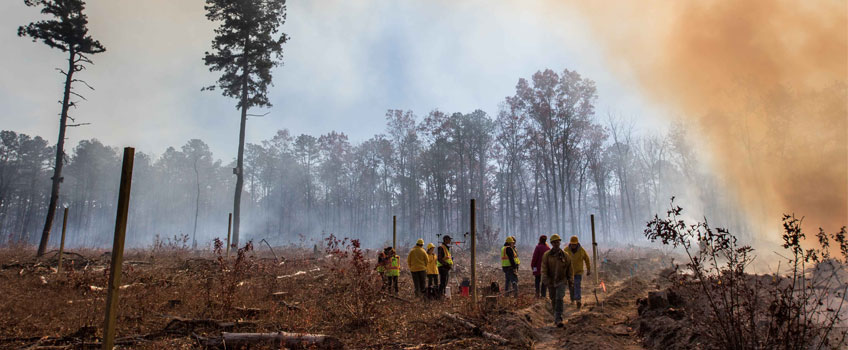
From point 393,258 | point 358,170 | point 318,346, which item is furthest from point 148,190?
point 318,346

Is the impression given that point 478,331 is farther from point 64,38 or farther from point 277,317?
point 64,38

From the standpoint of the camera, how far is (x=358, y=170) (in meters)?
48.6

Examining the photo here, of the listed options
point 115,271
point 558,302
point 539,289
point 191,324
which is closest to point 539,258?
point 539,289

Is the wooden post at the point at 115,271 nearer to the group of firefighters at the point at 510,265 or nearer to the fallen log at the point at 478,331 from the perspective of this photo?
the fallen log at the point at 478,331

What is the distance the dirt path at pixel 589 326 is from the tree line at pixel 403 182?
17585 mm

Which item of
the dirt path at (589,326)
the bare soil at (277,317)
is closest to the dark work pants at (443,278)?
the bare soil at (277,317)

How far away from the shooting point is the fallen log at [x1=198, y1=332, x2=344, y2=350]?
573cm

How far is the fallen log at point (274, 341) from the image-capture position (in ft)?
18.8

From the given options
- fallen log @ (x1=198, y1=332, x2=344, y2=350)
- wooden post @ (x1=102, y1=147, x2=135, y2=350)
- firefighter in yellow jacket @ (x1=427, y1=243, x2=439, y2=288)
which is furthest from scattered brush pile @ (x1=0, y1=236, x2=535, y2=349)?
wooden post @ (x1=102, y1=147, x2=135, y2=350)

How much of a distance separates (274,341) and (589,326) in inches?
222

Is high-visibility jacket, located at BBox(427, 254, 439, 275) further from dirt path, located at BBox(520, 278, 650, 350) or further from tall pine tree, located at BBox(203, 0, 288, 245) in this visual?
tall pine tree, located at BBox(203, 0, 288, 245)

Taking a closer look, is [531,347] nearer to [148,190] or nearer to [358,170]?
[358,170]

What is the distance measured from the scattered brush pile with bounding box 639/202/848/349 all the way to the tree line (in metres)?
20.6

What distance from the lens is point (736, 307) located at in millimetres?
5855
